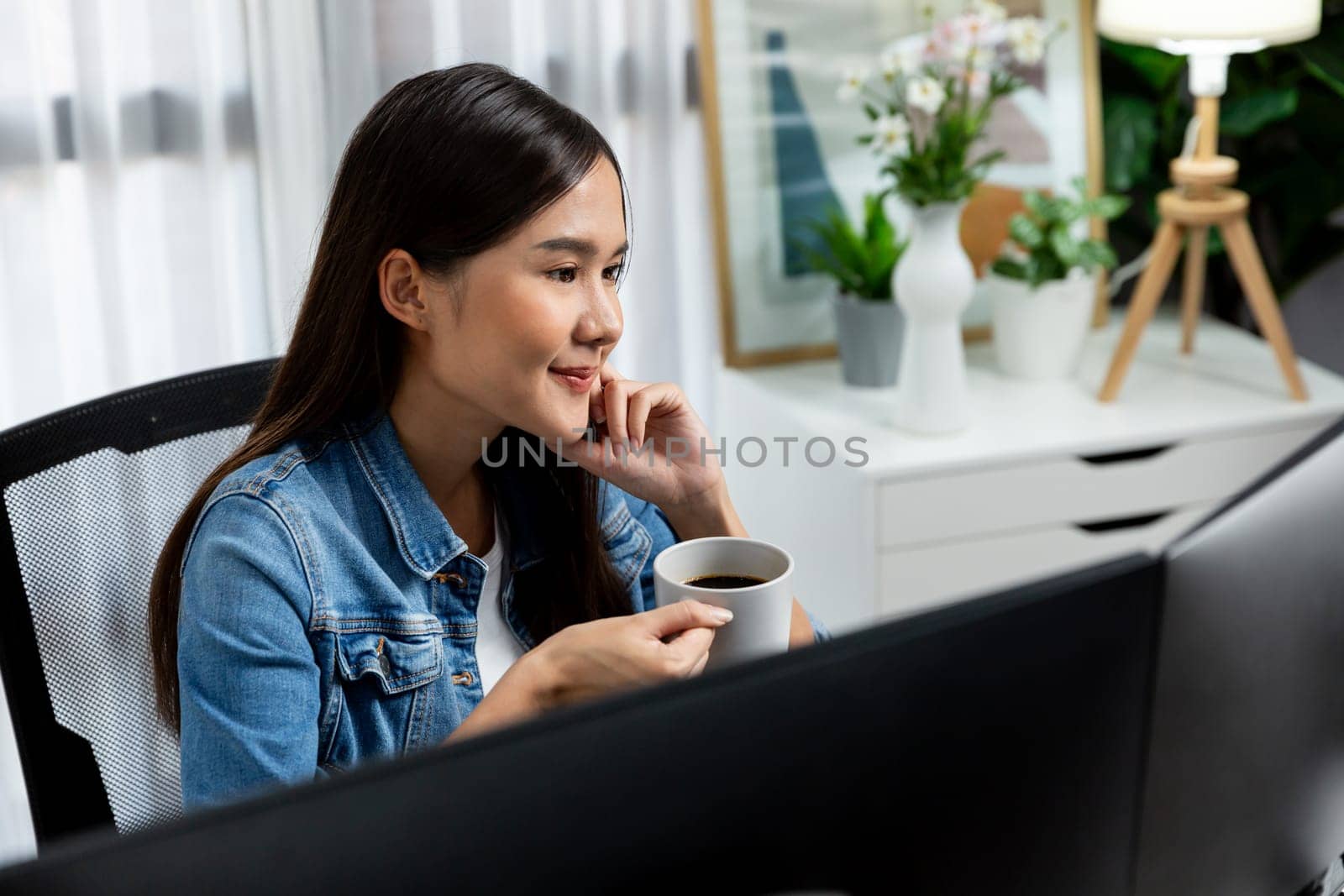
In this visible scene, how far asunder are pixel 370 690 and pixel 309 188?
4.36ft

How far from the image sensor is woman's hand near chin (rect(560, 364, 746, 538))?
1.25 meters

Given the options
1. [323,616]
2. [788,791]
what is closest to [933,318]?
[323,616]

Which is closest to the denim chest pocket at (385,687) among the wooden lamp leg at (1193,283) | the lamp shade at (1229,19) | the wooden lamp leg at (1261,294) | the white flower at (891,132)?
the white flower at (891,132)

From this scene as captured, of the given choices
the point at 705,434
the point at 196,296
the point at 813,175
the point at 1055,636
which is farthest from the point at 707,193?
the point at 1055,636

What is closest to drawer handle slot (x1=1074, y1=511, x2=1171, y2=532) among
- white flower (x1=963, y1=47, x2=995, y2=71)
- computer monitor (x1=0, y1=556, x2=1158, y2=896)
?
white flower (x1=963, y1=47, x2=995, y2=71)

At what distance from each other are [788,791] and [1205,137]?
6.49 feet

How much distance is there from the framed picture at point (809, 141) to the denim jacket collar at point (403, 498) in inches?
50.3

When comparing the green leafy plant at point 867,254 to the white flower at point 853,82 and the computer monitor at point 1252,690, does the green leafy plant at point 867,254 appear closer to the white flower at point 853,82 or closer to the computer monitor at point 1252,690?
the white flower at point 853,82

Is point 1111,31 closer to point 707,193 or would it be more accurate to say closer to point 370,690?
point 707,193

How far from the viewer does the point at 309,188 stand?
→ 88.6 inches

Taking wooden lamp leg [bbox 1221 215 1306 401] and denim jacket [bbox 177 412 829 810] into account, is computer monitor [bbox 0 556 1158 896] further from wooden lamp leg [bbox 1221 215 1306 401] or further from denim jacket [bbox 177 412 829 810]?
wooden lamp leg [bbox 1221 215 1306 401]

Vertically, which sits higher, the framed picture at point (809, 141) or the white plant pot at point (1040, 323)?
the framed picture at point (809, 141)

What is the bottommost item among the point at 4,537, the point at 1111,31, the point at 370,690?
the point at 370,690

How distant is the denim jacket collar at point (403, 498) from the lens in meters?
1.16
